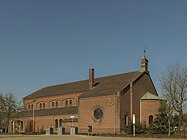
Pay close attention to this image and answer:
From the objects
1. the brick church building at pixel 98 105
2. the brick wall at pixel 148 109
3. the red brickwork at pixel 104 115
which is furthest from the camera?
the brick wall at pixel 148 109

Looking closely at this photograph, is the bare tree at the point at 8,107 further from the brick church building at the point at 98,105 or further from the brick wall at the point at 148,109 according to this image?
the brick wall at the point at 148,109

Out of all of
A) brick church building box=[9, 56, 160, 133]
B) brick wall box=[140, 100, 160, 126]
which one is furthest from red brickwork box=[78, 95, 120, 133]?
brick wall box=[140, 100, 160, 126]

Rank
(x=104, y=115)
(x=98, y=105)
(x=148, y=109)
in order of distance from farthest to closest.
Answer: (x=98, y=105) → (x=148, y=109) → (x=104, y=115)

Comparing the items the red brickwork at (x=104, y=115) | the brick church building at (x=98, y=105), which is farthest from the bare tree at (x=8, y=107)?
the red brickwork at (x=104, y=115)

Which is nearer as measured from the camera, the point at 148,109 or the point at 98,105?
the point at 148,109

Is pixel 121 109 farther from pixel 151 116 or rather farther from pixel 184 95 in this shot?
pixel 184 95

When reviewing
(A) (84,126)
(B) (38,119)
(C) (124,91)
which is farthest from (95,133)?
(B) (38,119)

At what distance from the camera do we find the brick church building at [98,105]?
65.3 meters

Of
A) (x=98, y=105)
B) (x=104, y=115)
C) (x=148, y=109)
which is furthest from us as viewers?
(x=98, y=105)

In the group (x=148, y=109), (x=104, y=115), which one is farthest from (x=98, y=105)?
(x=148, y=109)

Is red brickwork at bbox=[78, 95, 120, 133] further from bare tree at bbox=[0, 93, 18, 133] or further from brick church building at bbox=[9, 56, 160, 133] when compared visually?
bare tree at bbox=[0, 93, 18, 133]

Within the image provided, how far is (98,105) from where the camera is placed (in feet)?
223

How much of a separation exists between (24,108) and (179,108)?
46.5 m

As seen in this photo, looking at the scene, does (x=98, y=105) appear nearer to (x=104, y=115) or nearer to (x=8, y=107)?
(x=104, y=115)
